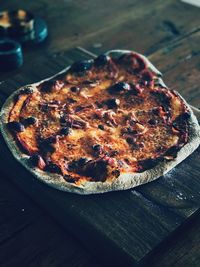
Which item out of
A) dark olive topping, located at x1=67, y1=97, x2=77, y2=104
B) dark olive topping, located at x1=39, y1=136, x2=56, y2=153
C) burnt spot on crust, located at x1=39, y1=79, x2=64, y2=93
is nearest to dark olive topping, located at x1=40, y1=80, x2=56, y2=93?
burnt spot on crust, located at x1=39, y1=79, x2=64, y2=93

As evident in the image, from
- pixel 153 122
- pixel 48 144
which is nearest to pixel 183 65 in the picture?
pixel 153 122

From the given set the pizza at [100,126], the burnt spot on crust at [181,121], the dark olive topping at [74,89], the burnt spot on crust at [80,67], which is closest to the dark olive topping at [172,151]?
the pizza at [100,126]

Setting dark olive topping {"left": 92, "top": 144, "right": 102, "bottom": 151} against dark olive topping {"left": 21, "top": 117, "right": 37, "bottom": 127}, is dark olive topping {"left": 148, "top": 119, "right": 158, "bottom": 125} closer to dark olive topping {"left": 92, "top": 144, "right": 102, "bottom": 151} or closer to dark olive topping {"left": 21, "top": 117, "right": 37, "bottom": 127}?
dark olive topping {"left": 92, "top": 144, "right": 102, "bottom": 151}

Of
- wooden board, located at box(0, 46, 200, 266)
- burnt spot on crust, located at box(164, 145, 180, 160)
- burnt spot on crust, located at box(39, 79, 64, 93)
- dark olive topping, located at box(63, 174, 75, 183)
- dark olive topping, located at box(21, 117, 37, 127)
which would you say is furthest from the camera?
burnt spot on crust, located at box(39, 79, 64, 93)

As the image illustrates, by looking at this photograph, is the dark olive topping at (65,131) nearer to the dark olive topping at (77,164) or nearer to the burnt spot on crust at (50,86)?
the dark olive topping at (77,164)

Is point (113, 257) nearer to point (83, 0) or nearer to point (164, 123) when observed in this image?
point (164, 123)

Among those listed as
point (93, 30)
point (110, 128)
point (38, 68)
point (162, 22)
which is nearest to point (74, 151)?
point (110, 128)
